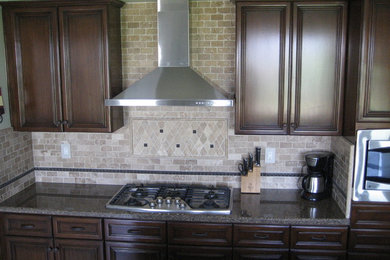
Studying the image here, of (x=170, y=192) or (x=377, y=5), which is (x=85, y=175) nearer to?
(x=170, y=192)

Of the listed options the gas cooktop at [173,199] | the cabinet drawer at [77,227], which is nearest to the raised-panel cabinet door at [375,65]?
the gas cooktop at [173,199]

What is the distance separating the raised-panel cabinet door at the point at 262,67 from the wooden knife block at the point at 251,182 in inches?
17.9

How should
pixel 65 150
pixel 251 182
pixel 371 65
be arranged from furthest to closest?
1. pixel 65 150
2. pixel 251 182
3. pixel 371 65

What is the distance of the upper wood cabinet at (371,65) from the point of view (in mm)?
2387

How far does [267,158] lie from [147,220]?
1196 millimetres

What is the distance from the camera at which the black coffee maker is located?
2.93 meters

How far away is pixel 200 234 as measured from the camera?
9.00 ft

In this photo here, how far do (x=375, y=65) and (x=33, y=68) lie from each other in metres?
2.59

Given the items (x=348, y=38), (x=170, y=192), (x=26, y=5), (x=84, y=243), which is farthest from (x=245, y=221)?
(x=26, y=5)

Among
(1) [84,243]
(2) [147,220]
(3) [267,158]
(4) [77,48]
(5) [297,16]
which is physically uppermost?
(5) [297,16]

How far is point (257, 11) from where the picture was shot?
2713 millimetres

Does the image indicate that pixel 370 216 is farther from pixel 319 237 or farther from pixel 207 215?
pixel 207 215

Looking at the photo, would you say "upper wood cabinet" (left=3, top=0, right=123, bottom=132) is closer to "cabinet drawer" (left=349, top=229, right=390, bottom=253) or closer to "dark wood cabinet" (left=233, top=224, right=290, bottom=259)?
"dark wood cabinet" (left=233, top=224, right=290, bottom=259)

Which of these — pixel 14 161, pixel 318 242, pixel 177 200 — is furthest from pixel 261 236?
pixel 14 161
